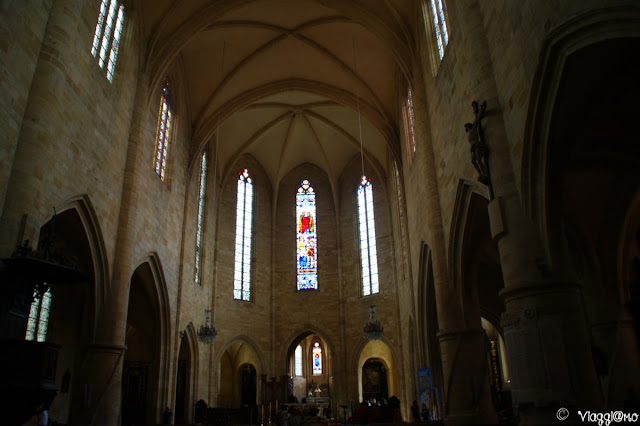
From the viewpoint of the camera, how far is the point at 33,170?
8953mm

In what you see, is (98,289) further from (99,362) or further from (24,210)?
(24,210)

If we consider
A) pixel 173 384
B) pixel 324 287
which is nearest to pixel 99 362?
pixel 173 384

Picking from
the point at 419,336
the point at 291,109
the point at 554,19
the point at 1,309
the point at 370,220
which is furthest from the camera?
the point at 370,220

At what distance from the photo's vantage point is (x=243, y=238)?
Result: 25453 millimetres

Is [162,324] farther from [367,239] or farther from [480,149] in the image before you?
[480,149]

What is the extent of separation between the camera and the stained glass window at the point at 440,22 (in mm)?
12609

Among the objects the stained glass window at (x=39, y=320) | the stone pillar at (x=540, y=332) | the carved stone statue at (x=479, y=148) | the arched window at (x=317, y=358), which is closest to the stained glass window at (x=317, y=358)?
the arched window at (x=317, y=358)

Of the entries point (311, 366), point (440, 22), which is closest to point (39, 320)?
point (440, 22)

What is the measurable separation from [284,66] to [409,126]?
6181 millimetres

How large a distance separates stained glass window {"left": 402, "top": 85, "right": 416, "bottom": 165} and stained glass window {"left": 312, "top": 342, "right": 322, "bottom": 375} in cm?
1803

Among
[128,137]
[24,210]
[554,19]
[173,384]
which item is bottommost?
[173,384]

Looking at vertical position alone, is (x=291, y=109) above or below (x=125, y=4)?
above

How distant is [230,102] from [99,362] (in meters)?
12.3

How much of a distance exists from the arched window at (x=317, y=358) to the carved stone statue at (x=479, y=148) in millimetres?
25548
